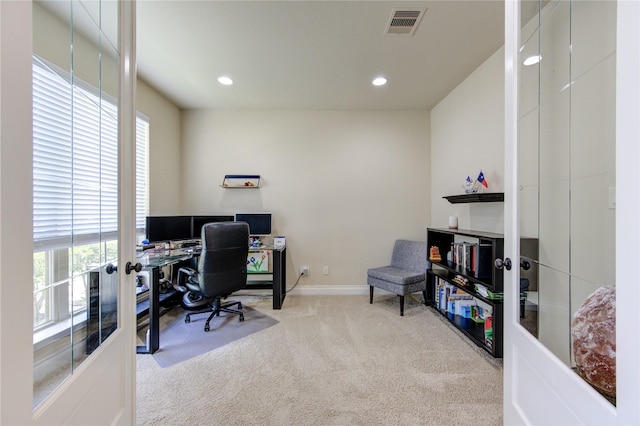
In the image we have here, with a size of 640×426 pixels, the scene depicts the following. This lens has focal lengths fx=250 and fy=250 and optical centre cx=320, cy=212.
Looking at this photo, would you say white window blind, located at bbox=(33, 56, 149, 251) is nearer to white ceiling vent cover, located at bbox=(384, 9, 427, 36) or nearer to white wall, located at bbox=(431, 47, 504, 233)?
white ceiling vent cover, located at bbox=(384, 9, 427, 36)

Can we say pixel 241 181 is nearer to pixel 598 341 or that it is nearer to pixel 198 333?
pixel 198 333

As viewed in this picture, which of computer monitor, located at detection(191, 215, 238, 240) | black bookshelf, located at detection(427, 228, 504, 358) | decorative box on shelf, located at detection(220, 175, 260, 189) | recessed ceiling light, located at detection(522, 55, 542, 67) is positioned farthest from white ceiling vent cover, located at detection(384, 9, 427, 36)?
computer monitor, located at detection(191, 215, 238, 240)

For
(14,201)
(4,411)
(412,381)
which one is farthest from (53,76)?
(412,381)

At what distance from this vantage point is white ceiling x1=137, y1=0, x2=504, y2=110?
1832 mm

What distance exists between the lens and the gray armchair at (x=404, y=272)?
9.52ft

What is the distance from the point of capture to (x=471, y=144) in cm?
274

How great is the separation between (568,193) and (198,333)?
9.65 ft

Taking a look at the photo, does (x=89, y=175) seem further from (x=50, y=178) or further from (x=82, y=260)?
(x=82, y=260)

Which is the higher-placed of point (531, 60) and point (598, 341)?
point (531, 60)

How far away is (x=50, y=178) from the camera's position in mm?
736

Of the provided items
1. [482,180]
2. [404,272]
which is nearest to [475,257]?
[482,180]

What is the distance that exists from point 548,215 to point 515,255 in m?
0.22

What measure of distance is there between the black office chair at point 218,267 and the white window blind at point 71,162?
147 centimetres

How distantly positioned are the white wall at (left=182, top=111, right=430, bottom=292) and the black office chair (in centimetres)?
101
